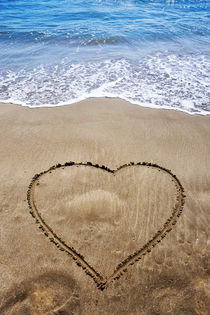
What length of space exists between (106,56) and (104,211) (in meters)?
7.78

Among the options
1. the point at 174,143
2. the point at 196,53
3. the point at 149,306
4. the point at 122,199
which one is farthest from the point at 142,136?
the point at 196,53

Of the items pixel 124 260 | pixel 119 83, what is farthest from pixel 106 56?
pixel 124 260

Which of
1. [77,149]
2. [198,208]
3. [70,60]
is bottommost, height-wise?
[198,208]

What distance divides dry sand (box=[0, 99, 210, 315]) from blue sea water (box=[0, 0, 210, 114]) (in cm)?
117

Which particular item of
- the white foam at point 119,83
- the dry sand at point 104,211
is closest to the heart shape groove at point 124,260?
the dry sand at point 104,211

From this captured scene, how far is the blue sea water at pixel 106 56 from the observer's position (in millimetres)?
6504

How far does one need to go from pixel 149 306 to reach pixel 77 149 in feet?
9.88

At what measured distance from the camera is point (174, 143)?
4793mm

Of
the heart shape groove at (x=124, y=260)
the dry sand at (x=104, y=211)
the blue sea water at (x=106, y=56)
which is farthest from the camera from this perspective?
the blue sea water at (x=106, y=56)

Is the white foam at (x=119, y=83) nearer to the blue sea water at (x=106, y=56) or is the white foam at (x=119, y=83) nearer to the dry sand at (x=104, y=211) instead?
the blue sea water at (x=106, y=56)

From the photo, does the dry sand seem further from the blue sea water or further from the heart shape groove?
the blue sea water

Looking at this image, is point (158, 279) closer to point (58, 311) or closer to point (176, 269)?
point (176, 269)

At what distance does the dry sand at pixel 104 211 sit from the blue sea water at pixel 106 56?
117 centimetres

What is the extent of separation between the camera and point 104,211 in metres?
3.44
